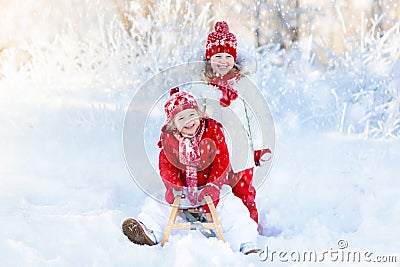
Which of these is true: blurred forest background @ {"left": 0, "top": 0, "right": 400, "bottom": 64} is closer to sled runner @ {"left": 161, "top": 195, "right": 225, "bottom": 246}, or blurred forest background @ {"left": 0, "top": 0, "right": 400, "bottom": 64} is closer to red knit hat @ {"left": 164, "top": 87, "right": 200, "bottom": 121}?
red knit hat @ {"left": 164, "top": 87, "right": 200, "bottom": 121}

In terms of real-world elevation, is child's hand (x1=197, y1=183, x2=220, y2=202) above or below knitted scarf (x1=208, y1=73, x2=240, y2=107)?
below

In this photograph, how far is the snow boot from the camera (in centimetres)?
268

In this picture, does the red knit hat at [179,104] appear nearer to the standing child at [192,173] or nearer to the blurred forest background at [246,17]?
the standing child at [192,173]

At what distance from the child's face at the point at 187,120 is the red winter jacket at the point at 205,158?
103 millimetres

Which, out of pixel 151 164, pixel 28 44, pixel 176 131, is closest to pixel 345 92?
pixel 151 164

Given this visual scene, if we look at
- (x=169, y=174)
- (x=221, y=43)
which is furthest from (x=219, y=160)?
(x=221, y=43)

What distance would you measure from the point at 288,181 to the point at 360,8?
11.5ft

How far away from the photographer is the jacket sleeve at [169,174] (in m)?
2.82

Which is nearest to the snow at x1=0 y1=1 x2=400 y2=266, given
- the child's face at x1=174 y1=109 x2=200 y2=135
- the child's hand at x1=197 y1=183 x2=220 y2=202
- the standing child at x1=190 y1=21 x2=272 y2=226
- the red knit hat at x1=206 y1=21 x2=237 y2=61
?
the child's hand at x1=197 y1=183 x2=220 y2=202

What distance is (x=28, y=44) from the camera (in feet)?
20.7

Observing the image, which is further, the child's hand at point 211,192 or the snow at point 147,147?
the child's hand at point 211,192

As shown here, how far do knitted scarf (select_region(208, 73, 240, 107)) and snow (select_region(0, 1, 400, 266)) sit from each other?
0.90m

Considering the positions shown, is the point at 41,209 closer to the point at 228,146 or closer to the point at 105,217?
the point at 105,217

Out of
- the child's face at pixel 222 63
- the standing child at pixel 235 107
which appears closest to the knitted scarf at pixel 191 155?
the standing child at pixel 235 107
